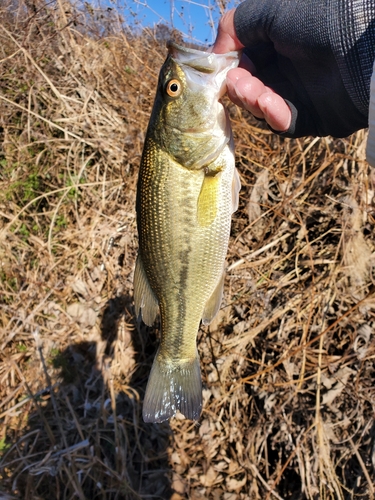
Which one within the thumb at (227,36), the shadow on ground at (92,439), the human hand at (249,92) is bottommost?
the shadow on ground at (92,439)

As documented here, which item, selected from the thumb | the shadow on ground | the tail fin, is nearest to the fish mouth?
the thumb

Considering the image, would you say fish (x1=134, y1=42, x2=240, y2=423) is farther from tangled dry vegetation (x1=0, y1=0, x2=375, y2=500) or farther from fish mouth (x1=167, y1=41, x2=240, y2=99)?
tangled dry vegetation (x1=0, y1=0, x2=375, y2=500)

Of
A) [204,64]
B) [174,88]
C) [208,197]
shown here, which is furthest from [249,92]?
[208,197]

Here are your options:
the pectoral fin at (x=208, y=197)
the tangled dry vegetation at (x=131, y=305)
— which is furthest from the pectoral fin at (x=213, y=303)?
the tangled dry vegetation at (x=131, y=305)

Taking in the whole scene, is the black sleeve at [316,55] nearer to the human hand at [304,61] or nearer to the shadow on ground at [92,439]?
the human hand at [304,61]

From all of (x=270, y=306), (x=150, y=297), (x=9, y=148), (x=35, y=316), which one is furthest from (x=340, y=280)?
(x=9, y=148)
